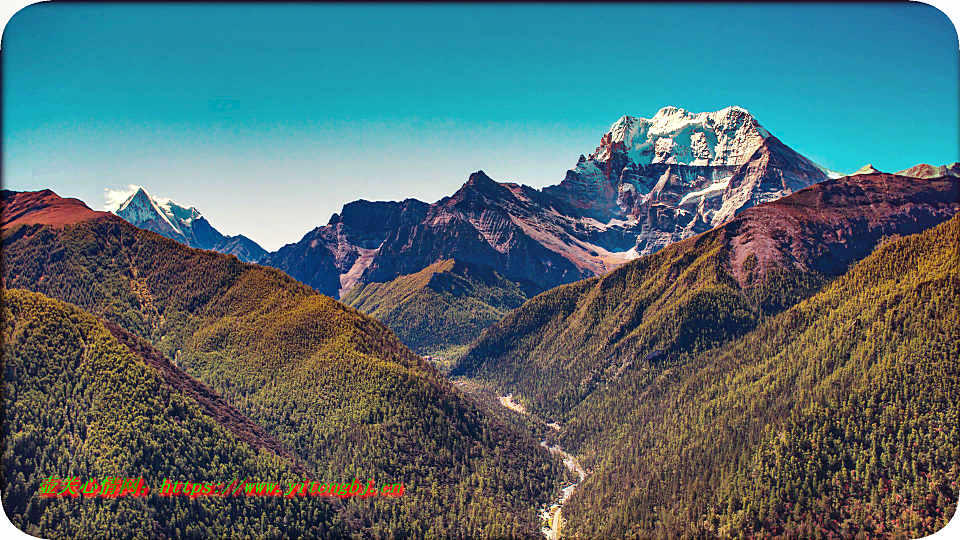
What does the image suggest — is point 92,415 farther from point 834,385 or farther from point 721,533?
point 834,385

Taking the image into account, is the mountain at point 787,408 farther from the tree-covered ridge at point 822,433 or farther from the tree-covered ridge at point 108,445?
the tree-covered ridge at point 108,445

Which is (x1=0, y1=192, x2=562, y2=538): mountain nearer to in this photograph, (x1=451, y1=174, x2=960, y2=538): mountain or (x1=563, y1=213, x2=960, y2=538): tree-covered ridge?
(x1=563, y1=213, x2=960, y2=538): tree-covered ridge

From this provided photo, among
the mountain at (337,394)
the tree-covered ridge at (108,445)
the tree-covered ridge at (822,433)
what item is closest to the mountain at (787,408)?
the tree-covered ridge at (822,433)

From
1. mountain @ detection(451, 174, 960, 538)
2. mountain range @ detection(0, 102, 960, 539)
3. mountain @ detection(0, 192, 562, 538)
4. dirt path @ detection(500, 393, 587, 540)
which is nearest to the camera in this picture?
mountain range @ detection(0, 102, 960, 539)

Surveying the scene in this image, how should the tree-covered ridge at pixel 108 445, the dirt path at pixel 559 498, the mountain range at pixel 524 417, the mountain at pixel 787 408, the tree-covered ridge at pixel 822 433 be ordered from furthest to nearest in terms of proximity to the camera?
1. the dirt path at pixel 559 498
2. the mountain at pixel 787 408
3. the tree-covered ridge at pixel 822 433
4. the mountain range at pixel 524 417
5. the tree-covered ridge at pixel 108 445

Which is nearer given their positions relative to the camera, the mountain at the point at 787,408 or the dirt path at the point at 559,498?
the mountain at the point at 787,408

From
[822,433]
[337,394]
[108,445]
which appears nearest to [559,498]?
[822,433]

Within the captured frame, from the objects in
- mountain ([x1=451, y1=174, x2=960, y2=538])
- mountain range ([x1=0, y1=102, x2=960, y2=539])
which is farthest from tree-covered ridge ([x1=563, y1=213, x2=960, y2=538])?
mountain range ([x1=0, y1=102, x2=960, y2=539])
